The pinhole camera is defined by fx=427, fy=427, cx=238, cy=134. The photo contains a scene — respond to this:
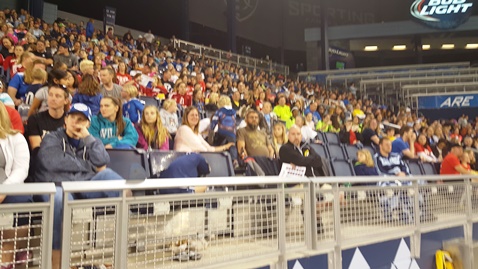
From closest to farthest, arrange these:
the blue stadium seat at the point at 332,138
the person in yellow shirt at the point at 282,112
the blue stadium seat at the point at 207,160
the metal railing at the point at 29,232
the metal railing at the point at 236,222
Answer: the metal railing at the point at 29,232
the metal railing at the point at 236,222
the blue stadium seat at the point at 207,160
the blue stadium seat at the point at 332,138
the person in yellow shirt at the point at 282,112

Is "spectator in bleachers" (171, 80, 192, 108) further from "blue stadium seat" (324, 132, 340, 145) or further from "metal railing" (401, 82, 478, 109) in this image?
"metal railing" (401, 82, 478, 109)

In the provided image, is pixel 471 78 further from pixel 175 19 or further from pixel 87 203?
pixel 87 203

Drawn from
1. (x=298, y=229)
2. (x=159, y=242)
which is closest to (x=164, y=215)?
(x=159, y=242)

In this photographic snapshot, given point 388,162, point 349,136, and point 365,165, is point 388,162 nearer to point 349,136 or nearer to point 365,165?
point 365,165

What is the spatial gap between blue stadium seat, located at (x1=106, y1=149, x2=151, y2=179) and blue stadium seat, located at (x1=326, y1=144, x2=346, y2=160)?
3676mm

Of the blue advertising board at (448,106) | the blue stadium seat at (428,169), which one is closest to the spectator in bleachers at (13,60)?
the blue stadium seat at (428,169)

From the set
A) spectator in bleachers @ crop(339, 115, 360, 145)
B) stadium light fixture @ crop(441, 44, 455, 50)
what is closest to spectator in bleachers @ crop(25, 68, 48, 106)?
spectator in bleachers @ crop(339, 115, 360, 145)

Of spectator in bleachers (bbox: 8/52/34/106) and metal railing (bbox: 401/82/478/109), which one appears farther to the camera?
metal railing (bbox: 401/82/478/109)

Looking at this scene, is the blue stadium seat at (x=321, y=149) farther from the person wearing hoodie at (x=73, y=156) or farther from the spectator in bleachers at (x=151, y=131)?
the person wearing hoodie at (x=73, y=156)

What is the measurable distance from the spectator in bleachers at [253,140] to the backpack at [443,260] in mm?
1988

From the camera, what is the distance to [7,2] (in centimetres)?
1316

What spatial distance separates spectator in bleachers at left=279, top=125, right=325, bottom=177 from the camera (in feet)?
13.5

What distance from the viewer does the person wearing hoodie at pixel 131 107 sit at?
472 cm

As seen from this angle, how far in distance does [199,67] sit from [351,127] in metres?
5.50
